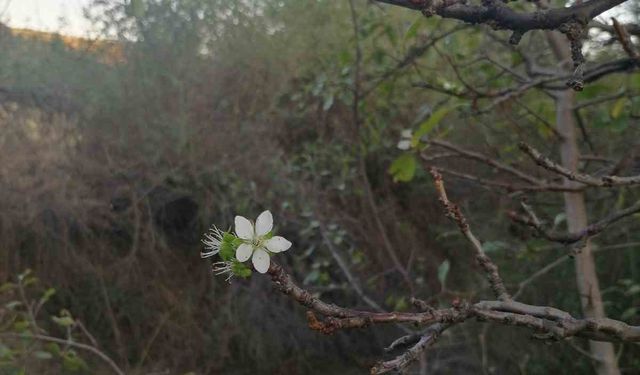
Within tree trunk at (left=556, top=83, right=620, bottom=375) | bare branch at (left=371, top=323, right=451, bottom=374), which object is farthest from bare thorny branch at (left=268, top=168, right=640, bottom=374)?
tree trunk at (left=556, top=83, right=620, bottom=375)

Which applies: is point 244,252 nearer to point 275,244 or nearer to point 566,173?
point 275,244

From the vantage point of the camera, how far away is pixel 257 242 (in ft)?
2.29

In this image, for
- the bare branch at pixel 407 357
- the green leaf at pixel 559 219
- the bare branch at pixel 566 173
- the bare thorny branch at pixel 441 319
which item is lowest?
the bare branch at pixel 407 357

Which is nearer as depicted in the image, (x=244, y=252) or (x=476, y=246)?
(x=244, y=252)

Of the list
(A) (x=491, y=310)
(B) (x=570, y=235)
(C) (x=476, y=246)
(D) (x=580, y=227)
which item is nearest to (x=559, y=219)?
(D) (x=580, y=227)

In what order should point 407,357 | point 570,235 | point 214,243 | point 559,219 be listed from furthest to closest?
1. point 559,219
2. point 570,235
3. point 214,243
4. point 407,357

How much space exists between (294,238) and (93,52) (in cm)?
139

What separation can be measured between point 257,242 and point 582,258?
1154mm

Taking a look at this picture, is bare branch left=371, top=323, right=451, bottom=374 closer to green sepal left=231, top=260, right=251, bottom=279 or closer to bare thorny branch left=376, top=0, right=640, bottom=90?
green sepal left=231, top=260, right=251, bottom=279

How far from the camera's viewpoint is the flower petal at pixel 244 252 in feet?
2.20

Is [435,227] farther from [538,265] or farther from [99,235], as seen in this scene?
[99,235]

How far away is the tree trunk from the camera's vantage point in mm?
1546

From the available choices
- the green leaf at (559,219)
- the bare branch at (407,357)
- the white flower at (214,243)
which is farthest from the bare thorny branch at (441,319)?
the green leaf at (559,219)

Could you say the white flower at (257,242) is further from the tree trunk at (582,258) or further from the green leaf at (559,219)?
the green leaf at (559,219)
